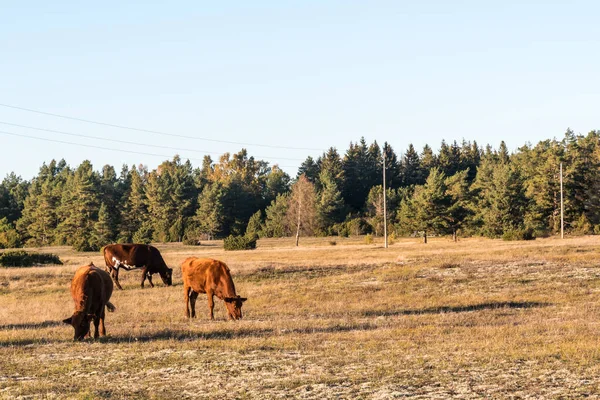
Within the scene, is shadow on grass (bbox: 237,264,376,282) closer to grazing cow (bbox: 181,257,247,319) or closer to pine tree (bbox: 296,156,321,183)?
grazing cow (bbox: 181,257,247,319)

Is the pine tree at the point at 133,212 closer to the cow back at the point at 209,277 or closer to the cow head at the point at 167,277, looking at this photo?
the cow head at the point at 167,277

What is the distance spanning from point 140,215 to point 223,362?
343ft

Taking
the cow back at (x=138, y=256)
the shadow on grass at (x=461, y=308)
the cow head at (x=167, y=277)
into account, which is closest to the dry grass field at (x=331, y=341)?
the shadow on grass at (x=461, y=308)

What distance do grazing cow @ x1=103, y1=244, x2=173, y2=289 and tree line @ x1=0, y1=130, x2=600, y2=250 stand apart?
48.3 m

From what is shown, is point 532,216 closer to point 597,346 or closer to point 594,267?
point 594,267

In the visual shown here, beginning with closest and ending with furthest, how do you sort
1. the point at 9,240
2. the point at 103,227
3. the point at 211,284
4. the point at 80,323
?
the point at 80,323, the point at 211,284, the point at 9,240, the point at 103,227

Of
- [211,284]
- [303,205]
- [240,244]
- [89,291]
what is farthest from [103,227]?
[89,291]

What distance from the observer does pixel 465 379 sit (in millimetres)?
11359

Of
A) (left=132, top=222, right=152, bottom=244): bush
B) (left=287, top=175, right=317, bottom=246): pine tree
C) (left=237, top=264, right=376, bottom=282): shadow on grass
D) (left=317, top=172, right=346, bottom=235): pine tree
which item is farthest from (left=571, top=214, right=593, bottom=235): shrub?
(left=132, top=222, right=152, bottom=244): bush

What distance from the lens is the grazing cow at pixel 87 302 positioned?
17.0 metres

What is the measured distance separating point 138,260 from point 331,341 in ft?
64.6

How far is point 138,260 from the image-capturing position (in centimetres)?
3400

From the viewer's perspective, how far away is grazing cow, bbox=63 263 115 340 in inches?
667

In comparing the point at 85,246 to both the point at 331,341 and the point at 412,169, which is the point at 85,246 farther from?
the point at 412,169
